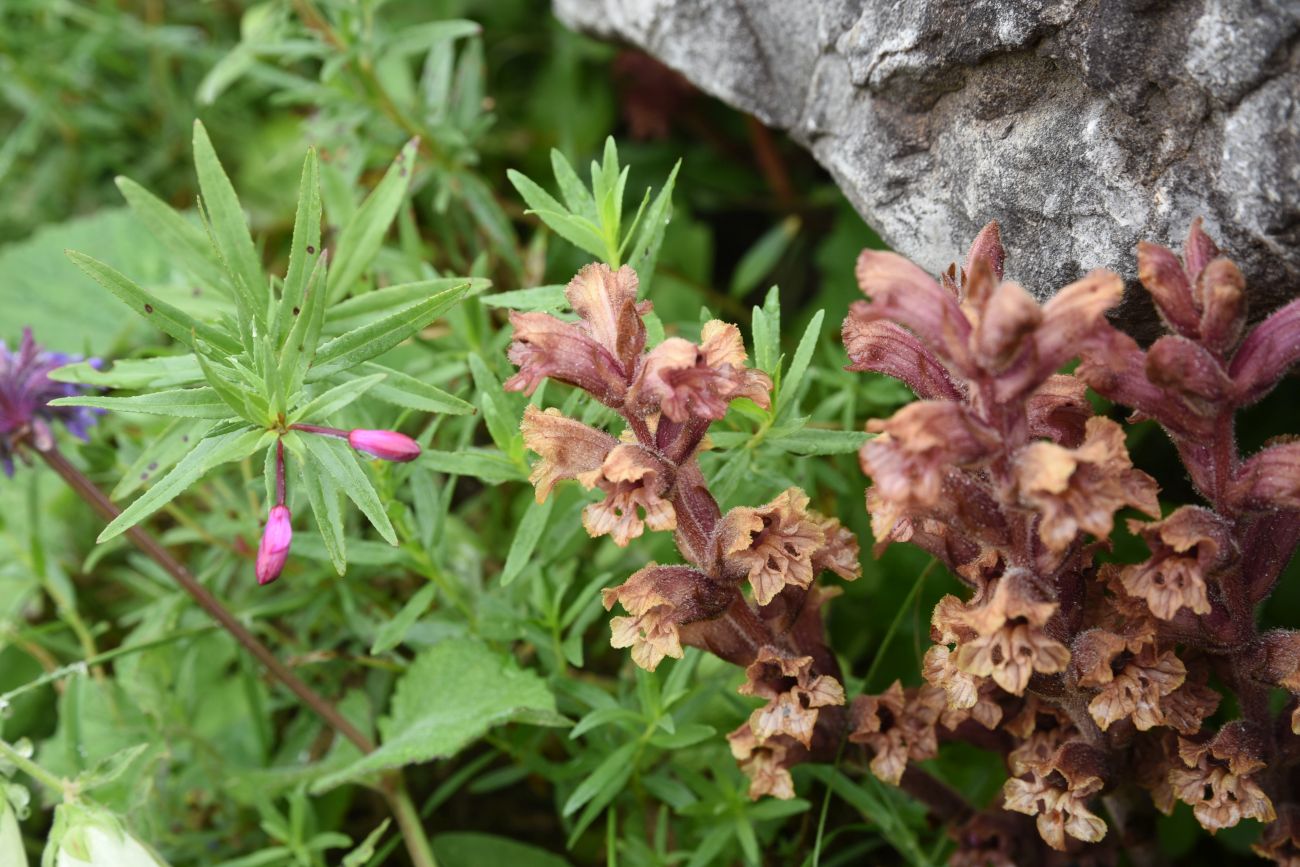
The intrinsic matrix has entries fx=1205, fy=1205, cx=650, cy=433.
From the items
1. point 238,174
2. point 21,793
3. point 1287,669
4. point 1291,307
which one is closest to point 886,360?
point 1291,307

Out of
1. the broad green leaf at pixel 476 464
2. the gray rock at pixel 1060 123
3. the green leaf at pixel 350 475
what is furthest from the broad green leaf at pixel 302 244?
the gray rock at pixel 1060 123

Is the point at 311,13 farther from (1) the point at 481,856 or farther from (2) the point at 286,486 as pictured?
(1) the point at 481,856

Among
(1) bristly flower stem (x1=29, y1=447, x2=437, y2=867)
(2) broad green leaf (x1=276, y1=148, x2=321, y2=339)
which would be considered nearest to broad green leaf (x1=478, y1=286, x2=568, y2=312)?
(2) broad green leaf (x1=276, y1=148, x2=321, y2=339)

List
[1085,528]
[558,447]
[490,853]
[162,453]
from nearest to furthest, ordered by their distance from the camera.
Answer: [1085,528] < [558,447] < [162,453] < [490,853]

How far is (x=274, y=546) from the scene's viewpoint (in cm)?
146

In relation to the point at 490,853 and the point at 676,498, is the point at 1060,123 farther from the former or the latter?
the point at 490,853

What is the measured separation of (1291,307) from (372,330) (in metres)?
1.06

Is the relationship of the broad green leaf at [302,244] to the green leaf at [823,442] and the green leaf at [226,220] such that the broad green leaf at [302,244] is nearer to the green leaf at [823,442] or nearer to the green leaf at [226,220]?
the green leaf at [226,220]

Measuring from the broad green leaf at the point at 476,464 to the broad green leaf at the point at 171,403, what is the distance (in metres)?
0.31

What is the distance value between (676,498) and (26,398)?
3.70 feet

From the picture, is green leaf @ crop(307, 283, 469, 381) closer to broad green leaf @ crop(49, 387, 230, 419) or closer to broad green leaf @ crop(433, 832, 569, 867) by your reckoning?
broad green leaf @ crop(49, 387, 230, 419)

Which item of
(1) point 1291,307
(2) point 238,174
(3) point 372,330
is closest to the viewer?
(1) point 1291,307

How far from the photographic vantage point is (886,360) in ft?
4.75

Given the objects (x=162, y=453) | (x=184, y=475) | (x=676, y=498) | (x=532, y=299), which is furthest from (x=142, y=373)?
(x=676, y=498)
